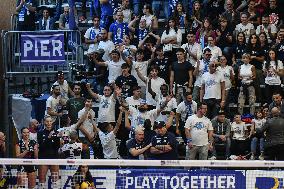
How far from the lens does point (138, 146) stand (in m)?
19.3

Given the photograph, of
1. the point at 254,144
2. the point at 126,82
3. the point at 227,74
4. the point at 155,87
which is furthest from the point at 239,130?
the point at 126,82

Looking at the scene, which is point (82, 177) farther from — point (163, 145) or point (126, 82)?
point (126, 82)

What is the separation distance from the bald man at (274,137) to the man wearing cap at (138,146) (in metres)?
3.13

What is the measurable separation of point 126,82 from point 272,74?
387 cm

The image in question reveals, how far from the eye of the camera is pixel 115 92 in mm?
21703

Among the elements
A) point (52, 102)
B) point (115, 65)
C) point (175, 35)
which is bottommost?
point (52, 102)

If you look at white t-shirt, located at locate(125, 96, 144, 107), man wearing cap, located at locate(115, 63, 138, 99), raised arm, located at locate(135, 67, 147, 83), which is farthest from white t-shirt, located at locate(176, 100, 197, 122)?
raised arm, located at locate(135, 67, 147, 83)

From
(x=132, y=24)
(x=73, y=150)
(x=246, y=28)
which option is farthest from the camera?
(x=132, y=24)

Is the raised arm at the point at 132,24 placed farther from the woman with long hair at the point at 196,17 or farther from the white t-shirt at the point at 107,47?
the woman with long hair at the point at 196,17

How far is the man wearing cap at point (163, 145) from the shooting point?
19.0 metres

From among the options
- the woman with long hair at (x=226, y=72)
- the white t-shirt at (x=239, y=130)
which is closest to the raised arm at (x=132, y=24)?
the woman with long hair at (x=226, y=72)

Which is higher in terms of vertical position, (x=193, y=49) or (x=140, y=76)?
(x=193, y=49)

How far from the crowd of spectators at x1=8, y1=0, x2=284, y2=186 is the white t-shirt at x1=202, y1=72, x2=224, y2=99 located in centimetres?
3

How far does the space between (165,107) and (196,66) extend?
1.82 m
